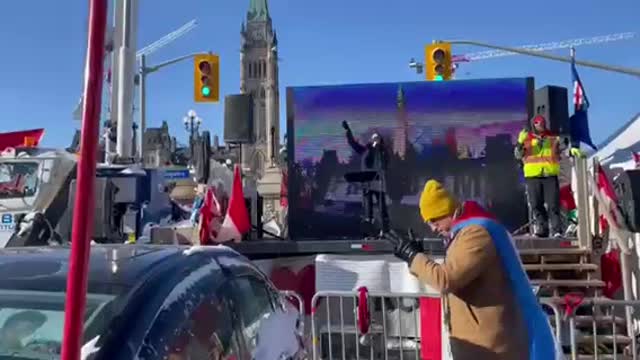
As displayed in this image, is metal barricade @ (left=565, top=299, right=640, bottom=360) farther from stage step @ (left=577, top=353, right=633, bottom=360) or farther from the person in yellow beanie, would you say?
the person in yellow beanie

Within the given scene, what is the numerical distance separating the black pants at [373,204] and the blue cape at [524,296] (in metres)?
6.67

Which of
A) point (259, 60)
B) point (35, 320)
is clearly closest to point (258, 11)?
point (259, 60)

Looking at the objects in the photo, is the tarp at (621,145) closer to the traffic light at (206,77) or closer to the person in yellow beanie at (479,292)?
the person in yellow beanie at (479,292)

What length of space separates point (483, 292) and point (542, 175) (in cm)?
674

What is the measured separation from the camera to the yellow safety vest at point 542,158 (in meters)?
9.66

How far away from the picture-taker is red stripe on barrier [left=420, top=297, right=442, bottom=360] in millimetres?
6660

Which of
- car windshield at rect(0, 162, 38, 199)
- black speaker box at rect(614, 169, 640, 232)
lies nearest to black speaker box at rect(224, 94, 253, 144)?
car windshield at rect(0, 162, 38, 199)

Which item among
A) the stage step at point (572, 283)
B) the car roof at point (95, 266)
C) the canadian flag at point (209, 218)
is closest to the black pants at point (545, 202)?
the stage step at point (572, 283)

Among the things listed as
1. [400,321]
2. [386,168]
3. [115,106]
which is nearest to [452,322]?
[400,321]

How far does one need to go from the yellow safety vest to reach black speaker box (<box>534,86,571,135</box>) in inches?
40.6

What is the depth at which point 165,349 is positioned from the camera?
7.38 ft

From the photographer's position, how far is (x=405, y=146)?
11672mm

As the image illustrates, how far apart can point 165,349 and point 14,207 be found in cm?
1105

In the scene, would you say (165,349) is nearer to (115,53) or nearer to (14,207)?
(14,207)
